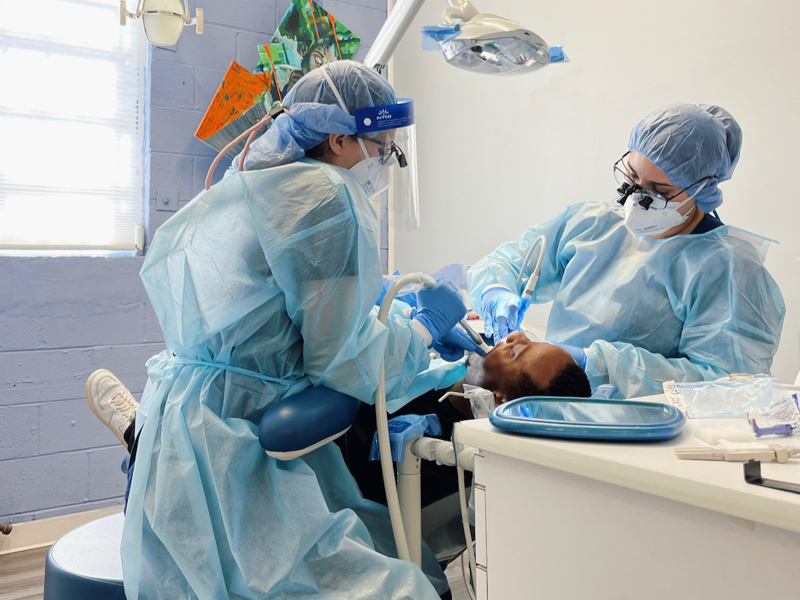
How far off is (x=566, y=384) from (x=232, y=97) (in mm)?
1816

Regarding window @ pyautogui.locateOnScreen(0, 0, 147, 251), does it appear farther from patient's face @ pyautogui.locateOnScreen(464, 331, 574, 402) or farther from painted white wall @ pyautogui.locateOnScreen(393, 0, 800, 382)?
patient's face @ pyautogui.locateOnScreen(464, 331, 574, 402)

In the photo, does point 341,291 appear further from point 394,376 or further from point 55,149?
point 55,149

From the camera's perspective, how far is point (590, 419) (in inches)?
30.7

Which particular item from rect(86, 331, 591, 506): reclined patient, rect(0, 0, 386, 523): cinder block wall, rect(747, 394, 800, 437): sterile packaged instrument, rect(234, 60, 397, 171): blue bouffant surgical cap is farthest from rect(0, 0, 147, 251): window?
rect(747, 394, 800, 437): sterile packaged instrument

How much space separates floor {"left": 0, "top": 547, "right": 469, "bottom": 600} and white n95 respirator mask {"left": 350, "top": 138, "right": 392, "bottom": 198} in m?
1.31

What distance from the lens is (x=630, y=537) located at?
0.66 meters

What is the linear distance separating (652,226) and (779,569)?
1.22m

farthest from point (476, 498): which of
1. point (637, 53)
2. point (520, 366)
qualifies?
point (637, 53)

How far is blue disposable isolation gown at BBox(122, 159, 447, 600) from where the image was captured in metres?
1.09

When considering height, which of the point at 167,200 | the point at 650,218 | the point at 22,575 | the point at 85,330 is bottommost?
the point at 22,575

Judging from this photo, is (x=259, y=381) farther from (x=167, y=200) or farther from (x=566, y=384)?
(x=167, y=200)

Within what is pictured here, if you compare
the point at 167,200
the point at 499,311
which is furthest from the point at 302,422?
the point at 167,200

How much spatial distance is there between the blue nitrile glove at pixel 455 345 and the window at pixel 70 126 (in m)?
1.58

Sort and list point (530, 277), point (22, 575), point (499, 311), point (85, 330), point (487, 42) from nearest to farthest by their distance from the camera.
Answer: point (487, 42) → point (499, 311) → point (530, 277) → point (22, 575) → point (85, 330)
